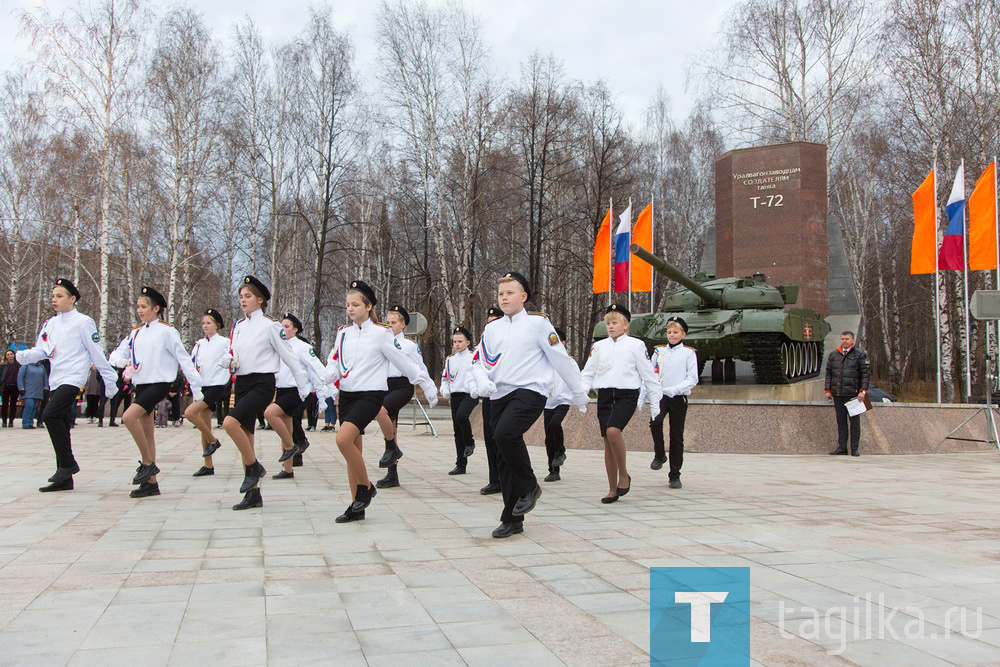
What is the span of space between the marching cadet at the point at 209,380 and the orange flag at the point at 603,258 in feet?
48.8

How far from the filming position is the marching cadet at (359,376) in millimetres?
5914

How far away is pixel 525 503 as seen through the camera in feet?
18.1

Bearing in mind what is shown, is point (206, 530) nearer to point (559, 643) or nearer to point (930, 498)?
point (559, 643)

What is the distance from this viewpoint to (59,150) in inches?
938

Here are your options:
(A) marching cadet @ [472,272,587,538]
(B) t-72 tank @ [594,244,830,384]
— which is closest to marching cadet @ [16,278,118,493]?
(A) marching cadet @ [472,272,587,538]

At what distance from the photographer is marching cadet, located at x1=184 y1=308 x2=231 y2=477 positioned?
827 cm

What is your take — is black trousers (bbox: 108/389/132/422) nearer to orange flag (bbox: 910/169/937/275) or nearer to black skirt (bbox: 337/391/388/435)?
black skirt (bbox: 337/391/388/435)

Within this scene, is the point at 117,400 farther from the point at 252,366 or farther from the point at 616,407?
the point at 616,407

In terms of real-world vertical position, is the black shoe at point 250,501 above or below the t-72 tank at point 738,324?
below

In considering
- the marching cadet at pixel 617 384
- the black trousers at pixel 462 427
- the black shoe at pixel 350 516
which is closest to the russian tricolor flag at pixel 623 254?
the black trousers at pixel 462 427

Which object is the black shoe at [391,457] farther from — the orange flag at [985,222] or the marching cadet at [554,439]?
the orange flag at [985,222]

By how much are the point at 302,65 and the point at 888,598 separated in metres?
29.5

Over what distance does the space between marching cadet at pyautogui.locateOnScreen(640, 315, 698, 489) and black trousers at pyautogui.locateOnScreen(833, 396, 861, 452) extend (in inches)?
195

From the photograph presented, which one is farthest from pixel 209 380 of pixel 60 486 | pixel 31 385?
pixel 31 385
